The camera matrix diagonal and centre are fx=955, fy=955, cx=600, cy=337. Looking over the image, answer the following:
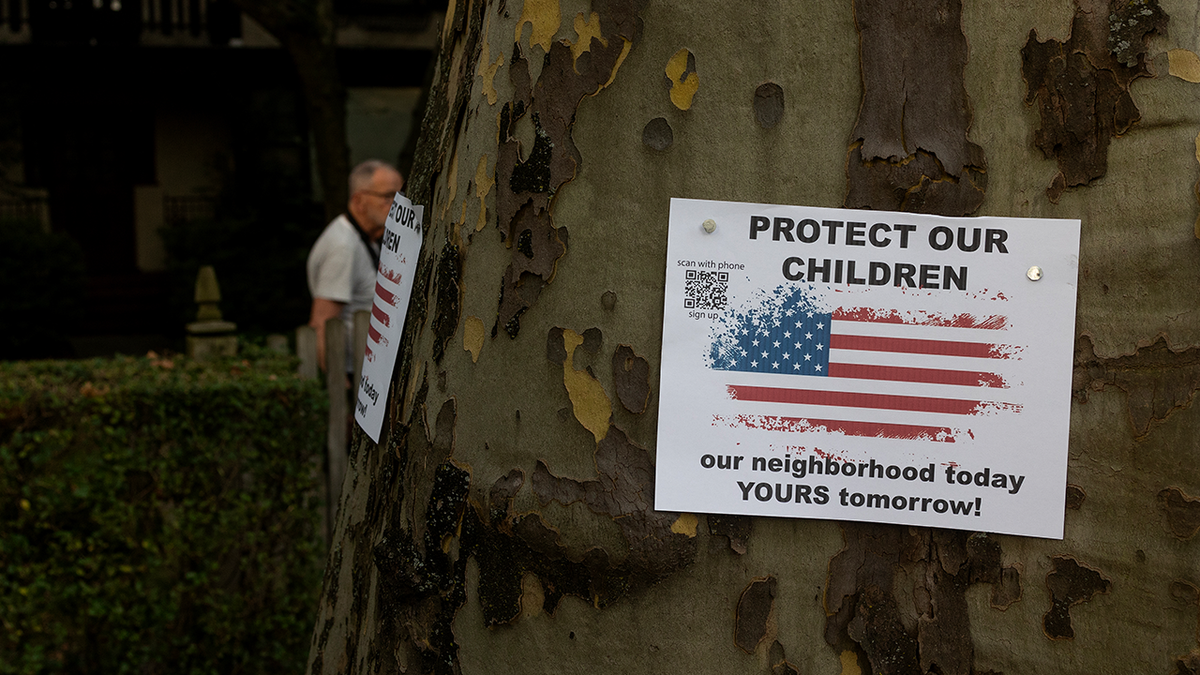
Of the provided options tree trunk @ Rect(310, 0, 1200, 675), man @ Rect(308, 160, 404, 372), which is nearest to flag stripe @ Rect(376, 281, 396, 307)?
tree trunk @ Rect(310, 0, 1200, 675)

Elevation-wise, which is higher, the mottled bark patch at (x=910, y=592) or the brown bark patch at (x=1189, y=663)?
the mottled bark patch at (x=910, y=592)

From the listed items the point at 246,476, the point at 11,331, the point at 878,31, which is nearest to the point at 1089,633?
the point at 878,31

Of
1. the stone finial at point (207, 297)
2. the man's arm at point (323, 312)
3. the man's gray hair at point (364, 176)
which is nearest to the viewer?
the man's arm at point (323, 312)

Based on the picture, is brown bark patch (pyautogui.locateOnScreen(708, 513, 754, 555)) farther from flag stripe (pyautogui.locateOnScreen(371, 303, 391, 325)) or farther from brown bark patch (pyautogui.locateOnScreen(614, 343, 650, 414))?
flag stripe (pyautogui.locateOnScreen(371, 303, 391, 325))

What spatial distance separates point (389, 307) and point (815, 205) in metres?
0.62

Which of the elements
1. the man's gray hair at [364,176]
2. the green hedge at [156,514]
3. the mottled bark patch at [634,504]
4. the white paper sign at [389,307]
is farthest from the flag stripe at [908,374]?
the man's gray hair at [364,176]

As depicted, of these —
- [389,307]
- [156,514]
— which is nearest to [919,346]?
[389,307]

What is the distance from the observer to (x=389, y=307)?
52.1 inches

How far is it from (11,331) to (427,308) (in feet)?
41.2

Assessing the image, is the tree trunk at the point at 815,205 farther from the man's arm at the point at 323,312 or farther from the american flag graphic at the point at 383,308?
the man's arm at the point at 323,312

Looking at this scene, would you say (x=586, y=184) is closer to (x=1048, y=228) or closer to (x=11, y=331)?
(x=1048, y=228)

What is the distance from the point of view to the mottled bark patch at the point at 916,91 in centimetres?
96

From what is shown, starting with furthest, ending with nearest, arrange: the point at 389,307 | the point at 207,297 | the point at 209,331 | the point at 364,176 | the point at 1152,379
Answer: the point at 207,297, the point at 209,331, the point at 364,176, the point at 389,307, the point at 1152,379

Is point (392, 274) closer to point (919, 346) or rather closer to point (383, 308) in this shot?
point (383, 308)
